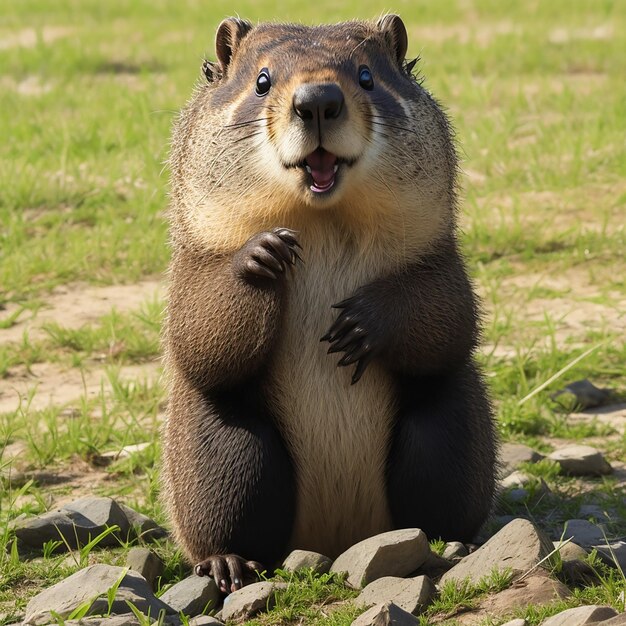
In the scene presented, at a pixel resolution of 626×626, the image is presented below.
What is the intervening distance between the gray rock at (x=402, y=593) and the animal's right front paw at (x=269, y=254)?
3.30 ft

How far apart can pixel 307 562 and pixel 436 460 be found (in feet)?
1.88

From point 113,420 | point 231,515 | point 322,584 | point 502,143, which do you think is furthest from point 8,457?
point 502,143

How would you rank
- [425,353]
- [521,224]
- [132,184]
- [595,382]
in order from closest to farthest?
[425,353]
[595,382]
[521,224]
[132,184]

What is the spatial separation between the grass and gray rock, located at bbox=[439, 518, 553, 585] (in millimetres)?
112

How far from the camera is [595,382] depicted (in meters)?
6.41

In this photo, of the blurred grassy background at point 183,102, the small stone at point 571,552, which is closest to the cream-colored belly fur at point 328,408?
the small stone at point 571,552

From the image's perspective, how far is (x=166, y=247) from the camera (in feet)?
26.1

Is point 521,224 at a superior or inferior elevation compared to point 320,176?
inferior

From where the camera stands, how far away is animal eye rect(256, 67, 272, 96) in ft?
14.0

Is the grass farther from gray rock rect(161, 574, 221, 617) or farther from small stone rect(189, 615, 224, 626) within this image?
gray rock rect(161, 574, 221, 617)

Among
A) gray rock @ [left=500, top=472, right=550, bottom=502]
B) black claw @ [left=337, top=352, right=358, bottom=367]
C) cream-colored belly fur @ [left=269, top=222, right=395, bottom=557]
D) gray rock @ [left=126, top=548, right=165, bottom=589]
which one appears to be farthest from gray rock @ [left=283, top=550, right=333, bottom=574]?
gray rock @ [left=500, top=472, right=550, bottom=502]

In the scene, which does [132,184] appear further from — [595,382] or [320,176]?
[320,176]

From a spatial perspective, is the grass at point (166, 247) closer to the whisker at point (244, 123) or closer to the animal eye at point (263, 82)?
the whisker at point (244, 123)

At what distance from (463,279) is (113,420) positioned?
219 cm
